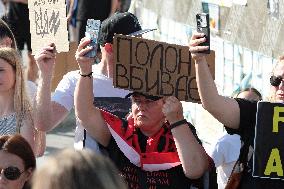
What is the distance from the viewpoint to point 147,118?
4277 mm

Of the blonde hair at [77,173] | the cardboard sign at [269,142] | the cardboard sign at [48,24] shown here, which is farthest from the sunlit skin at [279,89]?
the blonde hair at [77,173]

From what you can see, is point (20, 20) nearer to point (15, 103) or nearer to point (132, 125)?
point (15, 103)

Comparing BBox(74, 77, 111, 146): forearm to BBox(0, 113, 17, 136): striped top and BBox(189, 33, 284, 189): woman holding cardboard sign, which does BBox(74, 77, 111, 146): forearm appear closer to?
BBox(189, 33, 284, 189): woman holding cardboard sign

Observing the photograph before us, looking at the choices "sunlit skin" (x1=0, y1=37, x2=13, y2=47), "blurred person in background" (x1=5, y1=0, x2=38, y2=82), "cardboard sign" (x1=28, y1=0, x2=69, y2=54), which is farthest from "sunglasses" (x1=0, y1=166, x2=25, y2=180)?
"blurred person in background" (x1=5, y1=0, x2=38, y2=82)

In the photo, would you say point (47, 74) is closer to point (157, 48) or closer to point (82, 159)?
point (157, 48)

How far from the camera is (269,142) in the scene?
404 centimetres

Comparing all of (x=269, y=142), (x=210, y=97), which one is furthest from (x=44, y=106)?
(x=269, y=142)

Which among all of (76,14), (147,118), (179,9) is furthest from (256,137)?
(76,14)

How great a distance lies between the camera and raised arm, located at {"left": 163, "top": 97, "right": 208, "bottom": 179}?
409cm

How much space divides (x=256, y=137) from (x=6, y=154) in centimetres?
110

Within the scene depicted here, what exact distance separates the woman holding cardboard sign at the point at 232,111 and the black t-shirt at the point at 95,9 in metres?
6.60

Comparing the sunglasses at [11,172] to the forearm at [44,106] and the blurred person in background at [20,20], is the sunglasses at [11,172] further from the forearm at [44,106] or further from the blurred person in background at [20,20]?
the blurred person in background at [20,20]

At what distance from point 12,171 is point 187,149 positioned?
77 cm

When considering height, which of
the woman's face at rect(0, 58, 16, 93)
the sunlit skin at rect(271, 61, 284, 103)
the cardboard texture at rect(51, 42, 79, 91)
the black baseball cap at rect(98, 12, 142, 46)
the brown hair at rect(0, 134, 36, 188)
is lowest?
the cardboard texture at rect(51, 42, 79, 91)
